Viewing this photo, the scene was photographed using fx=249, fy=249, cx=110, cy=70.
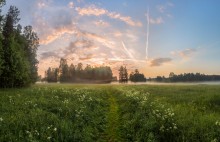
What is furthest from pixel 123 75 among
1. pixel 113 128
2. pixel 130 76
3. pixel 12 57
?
pixel 113 128

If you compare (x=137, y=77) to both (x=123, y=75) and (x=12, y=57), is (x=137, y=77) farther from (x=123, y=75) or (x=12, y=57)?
(x=12, y=57)

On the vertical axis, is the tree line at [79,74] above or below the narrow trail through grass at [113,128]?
above

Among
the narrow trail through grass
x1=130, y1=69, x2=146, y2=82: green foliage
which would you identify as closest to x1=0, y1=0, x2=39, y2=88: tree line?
the narrow trail through grass

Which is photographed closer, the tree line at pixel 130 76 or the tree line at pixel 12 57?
the tree line at pixel 12 57

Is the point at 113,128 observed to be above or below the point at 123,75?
below

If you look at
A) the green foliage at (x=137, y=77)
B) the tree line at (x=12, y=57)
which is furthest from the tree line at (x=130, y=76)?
the tree line at (x=12, y=57)

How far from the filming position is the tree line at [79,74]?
168250 millimetres

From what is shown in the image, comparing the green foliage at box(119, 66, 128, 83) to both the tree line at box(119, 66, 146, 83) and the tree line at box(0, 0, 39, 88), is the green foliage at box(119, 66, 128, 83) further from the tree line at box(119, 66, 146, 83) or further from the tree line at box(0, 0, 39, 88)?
the tree line at box(0, 0, 39, 88)

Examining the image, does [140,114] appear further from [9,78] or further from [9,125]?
[9,78]

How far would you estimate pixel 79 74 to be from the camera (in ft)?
567

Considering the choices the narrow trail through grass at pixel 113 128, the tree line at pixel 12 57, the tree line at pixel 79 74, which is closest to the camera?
the narrow trail through grass at pixel 113 128

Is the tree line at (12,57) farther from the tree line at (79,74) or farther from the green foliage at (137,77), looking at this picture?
the green foliage at (137,77)

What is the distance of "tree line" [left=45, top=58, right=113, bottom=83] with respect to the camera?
16825cm

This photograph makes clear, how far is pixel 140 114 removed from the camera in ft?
57.7
